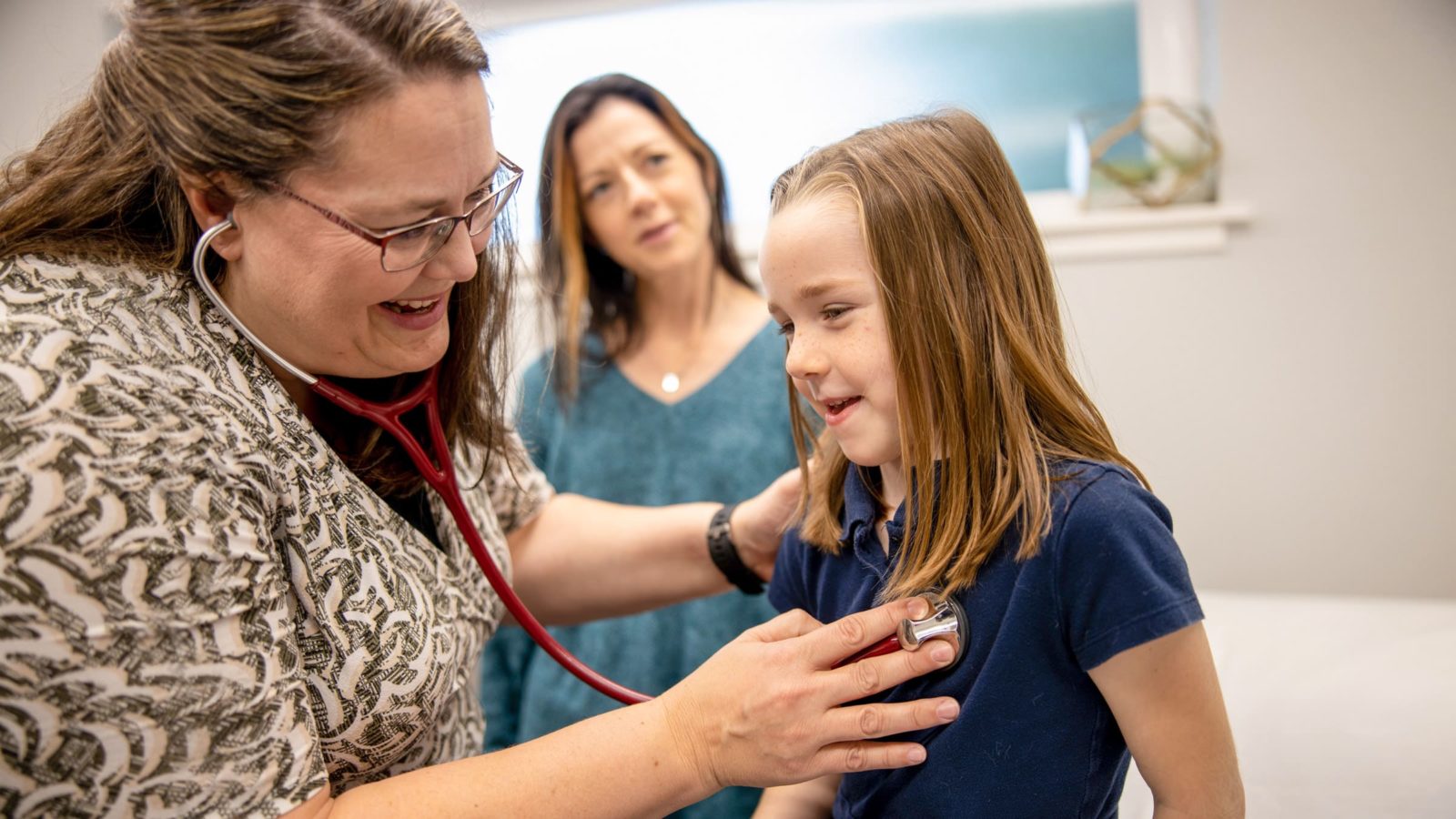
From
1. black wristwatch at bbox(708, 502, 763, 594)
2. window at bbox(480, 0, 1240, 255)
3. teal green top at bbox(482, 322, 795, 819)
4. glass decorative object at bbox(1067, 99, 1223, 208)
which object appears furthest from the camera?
window at bbox(480, 0, 1240, 255)

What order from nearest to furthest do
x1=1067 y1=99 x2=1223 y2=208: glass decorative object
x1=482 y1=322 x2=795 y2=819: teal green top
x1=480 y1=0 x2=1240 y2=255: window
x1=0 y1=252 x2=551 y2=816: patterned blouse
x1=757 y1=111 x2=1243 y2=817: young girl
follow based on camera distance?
x1=0 y1=252 x2=551 y2=816: patterned blouse → x1=757 y1=111 x2=1243 y2=817: young girl → x1=482 y1=322 x2=795 y2=819: teal green top → x1=1067 y1=99 x2=1223 y2=208: glass decorative object → x1=480 y1=0 x2=1240 y2=255: window

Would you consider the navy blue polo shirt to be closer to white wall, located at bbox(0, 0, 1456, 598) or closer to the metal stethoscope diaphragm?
the metal stethoscope diaphragm

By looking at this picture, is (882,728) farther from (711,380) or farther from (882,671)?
(711,380)

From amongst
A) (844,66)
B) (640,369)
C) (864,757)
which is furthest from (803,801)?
(844,66)

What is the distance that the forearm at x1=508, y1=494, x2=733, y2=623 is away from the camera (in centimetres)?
140

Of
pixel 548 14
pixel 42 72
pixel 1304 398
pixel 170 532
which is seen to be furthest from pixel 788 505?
pixel 42 72

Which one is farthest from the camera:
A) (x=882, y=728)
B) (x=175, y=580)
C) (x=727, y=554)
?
(x=727, y=554)

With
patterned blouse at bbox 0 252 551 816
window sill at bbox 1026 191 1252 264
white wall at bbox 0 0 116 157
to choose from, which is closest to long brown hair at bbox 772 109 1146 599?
patterned blouse at bbox 0 252 551 816

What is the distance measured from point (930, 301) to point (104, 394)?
2.20ft

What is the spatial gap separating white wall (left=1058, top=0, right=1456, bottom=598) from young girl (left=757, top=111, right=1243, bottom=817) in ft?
3.52

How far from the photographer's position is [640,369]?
203 centimetres

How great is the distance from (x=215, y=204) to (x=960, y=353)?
658 mm

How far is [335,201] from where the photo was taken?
921mm

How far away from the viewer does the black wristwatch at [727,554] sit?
1.35m
